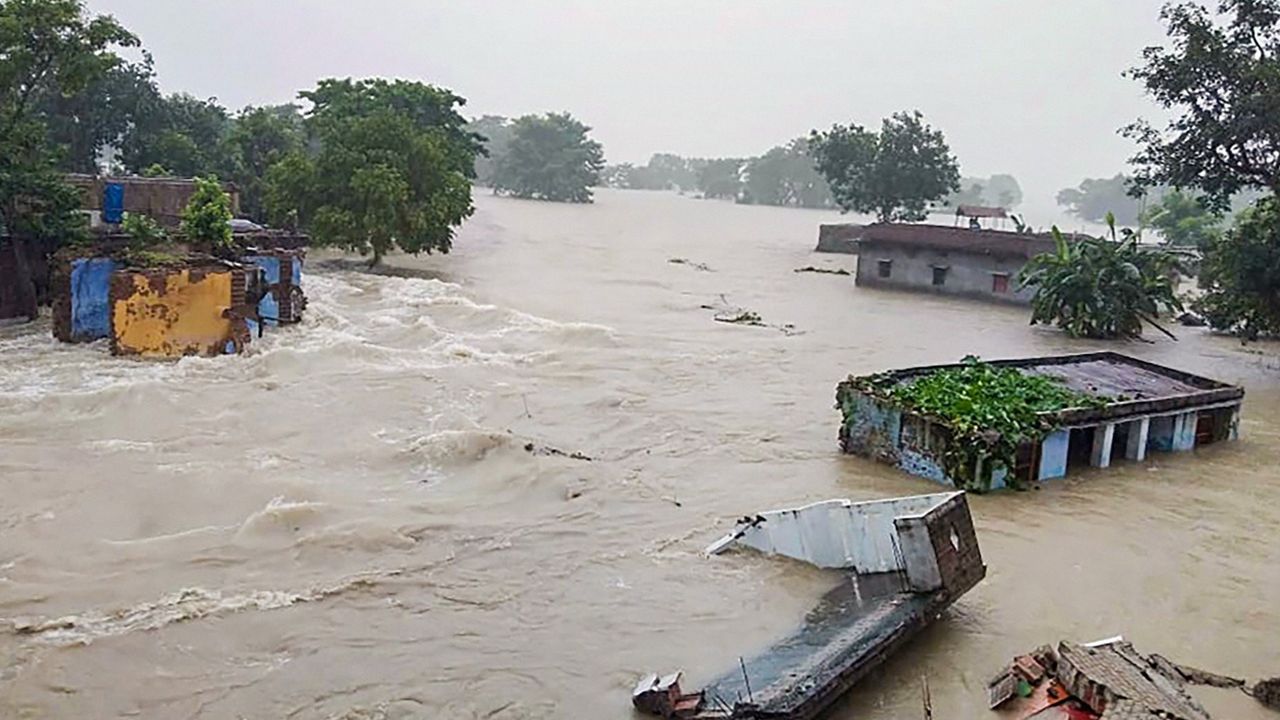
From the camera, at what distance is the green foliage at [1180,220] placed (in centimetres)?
4000

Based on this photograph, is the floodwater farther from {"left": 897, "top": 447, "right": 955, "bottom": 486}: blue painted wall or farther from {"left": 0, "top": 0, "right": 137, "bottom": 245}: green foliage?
{"left": 0, "top": 0, "right": 137, "bottom": 245}: green foliage

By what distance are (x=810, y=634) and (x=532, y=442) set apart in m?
5.56

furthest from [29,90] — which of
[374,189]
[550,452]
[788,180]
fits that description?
[788,180]

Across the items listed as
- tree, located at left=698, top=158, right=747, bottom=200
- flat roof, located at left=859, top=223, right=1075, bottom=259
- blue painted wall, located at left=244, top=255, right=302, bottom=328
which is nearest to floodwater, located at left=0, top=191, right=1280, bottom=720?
blue painted wall, located at left=244, top=255, right=302, bottom=328

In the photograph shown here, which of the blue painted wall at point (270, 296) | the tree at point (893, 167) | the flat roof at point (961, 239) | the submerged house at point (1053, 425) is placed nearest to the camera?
the submerged house at point (1053, 425)

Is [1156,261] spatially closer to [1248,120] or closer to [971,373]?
→ [1248,120]

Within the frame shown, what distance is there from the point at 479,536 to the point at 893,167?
40182 millimetres

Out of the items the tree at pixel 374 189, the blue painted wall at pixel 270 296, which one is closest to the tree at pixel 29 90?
the blue painted wall at pixel 270 296

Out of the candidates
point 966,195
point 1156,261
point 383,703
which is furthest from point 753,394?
point 966,195

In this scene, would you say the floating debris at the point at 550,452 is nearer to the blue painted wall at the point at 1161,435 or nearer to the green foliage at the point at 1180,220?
the blue painted wall at the point at 1161,435

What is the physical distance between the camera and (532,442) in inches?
495

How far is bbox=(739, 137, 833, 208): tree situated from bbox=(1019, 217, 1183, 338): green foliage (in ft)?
287

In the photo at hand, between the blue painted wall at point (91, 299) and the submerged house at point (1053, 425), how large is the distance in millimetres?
10904

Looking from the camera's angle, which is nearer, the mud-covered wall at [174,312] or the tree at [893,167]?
the mud-covered wall at [174,312]
